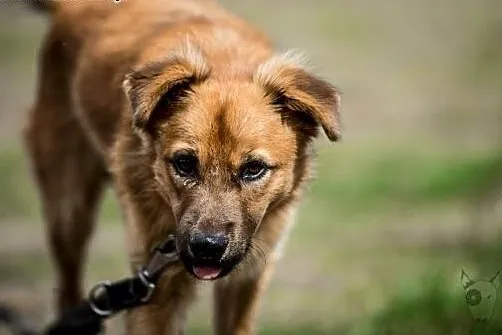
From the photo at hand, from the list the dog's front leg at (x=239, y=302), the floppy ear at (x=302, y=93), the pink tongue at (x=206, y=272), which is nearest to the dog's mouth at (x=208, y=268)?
the pink tongue at (x=206, y=272)

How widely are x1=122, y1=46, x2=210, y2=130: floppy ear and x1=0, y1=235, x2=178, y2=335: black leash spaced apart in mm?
546

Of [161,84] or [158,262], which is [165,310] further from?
[161,84]

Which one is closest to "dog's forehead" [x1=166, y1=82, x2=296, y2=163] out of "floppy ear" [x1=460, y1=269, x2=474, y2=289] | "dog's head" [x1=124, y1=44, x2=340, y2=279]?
"dog's head" [x1=124, y1=44, x2=340, y2=279]

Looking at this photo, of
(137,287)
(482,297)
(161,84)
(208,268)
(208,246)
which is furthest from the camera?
(137,287)

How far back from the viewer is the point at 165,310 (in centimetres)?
504

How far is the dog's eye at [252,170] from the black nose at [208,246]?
0.92 feet

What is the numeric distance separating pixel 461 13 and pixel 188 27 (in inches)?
286

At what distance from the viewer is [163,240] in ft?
16.0

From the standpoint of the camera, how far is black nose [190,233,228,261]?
165 inches

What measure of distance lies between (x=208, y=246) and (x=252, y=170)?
40cm

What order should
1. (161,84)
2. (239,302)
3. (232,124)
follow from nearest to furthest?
1. (232,124)
2. (161,84)
3. (239,302)

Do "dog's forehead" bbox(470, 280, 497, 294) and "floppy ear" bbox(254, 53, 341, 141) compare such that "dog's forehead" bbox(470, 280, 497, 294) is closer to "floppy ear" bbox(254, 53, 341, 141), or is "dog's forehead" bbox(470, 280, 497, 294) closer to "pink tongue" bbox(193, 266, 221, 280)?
"floppy ear" bbox(254, 53, 341, 141)

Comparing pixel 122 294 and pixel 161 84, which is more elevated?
pixel 161 84

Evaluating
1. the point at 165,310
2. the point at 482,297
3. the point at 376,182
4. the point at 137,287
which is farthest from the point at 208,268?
the point at 376,182
